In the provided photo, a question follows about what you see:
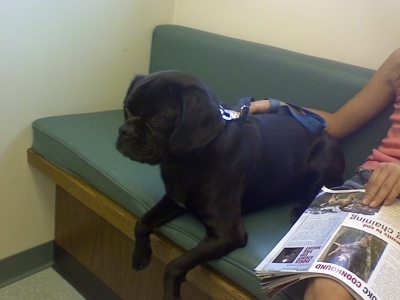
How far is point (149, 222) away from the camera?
3.49 feet

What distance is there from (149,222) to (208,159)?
0.74 ft

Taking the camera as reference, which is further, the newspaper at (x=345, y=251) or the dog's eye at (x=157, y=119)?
the dog's eye at (x=157, y=119)

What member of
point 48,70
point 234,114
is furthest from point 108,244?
point 234,114

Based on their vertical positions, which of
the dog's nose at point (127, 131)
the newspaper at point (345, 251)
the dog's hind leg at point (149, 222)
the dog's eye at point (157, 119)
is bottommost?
the dog's hind leg at point (149, 222)

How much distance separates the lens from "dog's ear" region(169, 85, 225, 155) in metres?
0.87

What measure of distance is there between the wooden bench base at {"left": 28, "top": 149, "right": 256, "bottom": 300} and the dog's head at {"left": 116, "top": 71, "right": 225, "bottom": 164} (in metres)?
0.28

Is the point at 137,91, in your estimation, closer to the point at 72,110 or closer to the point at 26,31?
the point at 26,31

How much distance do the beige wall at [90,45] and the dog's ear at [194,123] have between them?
2.18 ft

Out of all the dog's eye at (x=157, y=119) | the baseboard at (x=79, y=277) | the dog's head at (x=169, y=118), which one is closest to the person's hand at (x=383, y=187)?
the dog's head at (x=169, y=118)

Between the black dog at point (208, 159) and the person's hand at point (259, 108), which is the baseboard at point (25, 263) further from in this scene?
the person's hand at point (259, 108)

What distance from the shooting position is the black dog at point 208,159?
88cm

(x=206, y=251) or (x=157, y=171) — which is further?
(x=157, y=171)

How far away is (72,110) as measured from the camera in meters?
Answer: 1.55

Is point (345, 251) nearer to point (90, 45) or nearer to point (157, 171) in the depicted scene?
point (157, 171)
